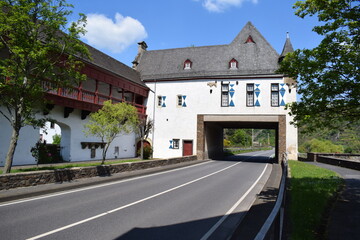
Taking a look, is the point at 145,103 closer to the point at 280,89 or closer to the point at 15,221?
the point at 280,89

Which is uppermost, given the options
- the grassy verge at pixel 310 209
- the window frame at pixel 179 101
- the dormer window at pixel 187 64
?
the dormer window at pixel 187 64

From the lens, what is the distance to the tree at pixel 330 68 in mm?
6941

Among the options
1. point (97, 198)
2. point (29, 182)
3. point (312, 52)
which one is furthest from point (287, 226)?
point (29, 182)

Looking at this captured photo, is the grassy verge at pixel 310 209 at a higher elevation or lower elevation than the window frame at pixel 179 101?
lower

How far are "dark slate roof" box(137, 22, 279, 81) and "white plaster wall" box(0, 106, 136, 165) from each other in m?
9.55

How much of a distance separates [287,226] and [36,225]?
5484 mm

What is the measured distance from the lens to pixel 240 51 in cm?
2914

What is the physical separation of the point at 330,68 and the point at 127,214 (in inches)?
278

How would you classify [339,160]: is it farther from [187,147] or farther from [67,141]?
[67,141]

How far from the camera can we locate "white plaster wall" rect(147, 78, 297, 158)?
2561 cm

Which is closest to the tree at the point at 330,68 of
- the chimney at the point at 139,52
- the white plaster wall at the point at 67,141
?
the white plaster wall at the point at 67,141

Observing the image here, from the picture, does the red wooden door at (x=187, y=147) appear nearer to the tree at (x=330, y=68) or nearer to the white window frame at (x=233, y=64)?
the white window frame at (x=233, y=64)

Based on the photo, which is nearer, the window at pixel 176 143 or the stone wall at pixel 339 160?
the stone wall at pixel 339 160

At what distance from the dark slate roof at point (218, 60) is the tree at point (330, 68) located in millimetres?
18258
